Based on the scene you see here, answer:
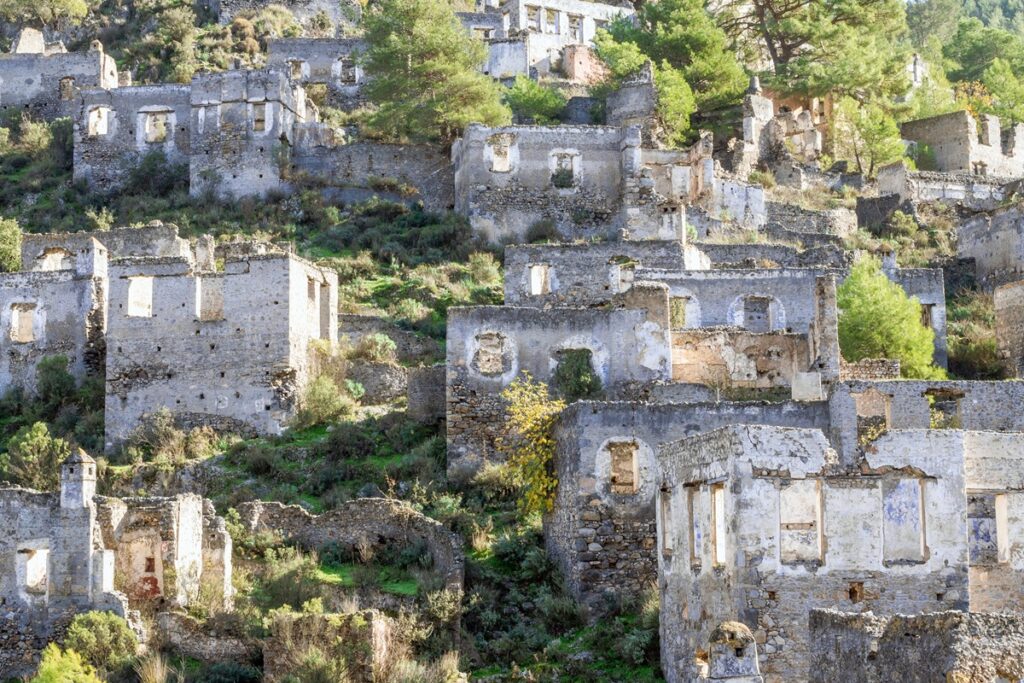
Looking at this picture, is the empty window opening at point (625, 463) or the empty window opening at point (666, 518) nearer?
the empty window opening at point (666, 518)

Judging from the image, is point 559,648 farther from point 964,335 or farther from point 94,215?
point 94,215

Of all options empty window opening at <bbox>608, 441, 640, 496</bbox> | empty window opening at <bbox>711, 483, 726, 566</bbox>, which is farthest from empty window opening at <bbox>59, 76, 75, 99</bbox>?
empty window opening at <bbox>711, 483, 726, 566</bbox>

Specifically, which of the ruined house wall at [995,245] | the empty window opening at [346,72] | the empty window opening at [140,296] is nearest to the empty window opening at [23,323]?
the empty window opening at [140,296]

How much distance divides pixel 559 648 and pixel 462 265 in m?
21.8

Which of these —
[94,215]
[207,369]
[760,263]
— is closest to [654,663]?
[207,369]

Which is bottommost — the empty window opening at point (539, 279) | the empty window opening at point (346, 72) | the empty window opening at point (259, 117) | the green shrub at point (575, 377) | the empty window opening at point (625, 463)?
the empty window opening at point (625, 463)

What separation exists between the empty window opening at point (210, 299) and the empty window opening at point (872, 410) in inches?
616

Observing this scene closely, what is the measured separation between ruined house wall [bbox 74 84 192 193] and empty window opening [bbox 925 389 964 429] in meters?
30.9

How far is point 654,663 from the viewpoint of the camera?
92.6 ft

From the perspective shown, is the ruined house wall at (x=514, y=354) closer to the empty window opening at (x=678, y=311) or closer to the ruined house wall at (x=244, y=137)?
the empty window opening at (x=678, y=311)

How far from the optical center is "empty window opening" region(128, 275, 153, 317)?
42.0 metres

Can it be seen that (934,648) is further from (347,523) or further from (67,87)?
(67,87)

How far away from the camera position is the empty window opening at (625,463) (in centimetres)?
3181

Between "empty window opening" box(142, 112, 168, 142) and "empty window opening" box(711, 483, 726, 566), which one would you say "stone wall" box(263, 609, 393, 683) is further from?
"empty window opening" box(142, 112, 168, 142)
